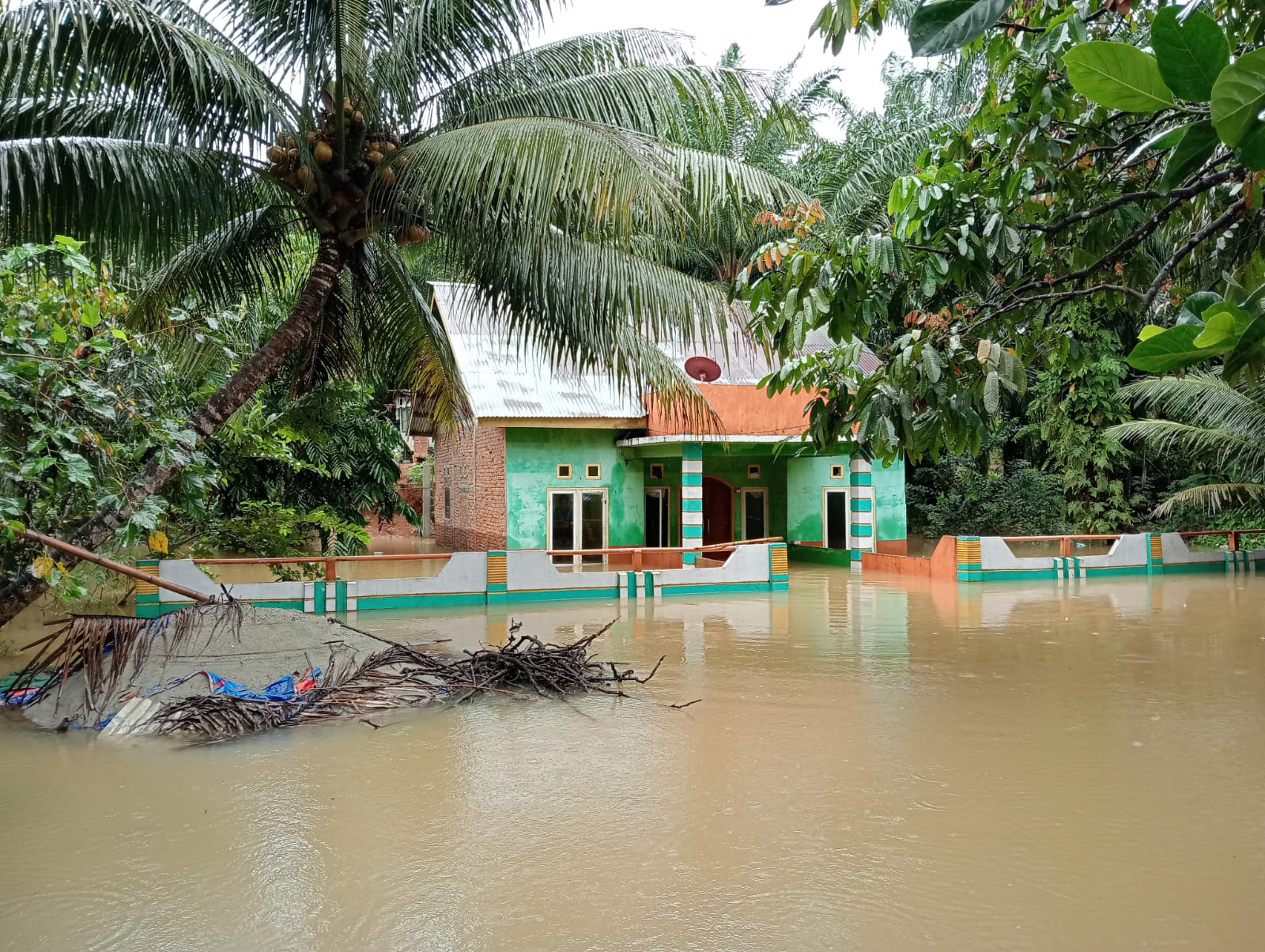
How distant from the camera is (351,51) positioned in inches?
337

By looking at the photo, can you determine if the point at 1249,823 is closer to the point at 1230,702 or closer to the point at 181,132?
the point at 1230,702

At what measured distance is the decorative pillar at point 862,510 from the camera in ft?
65.4

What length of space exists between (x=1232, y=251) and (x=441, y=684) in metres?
6.86

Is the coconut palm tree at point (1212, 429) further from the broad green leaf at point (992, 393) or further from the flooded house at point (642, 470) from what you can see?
the broad green leaf at point (992, 393)

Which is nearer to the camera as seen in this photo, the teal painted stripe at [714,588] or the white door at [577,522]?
the teal painted stripe at [714,588]

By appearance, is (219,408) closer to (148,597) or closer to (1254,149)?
(148,597)

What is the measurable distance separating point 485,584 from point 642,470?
6098 millimetres

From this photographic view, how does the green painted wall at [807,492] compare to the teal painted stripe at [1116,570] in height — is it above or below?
above

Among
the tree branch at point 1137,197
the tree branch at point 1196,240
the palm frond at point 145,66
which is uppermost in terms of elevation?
the palm frond at point 145,66

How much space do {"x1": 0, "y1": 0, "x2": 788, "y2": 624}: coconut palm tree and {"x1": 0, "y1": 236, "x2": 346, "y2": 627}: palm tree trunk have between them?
0.02 m

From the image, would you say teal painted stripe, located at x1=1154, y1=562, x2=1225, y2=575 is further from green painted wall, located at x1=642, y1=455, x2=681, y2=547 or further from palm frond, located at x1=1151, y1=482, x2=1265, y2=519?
green painted wall, located at x1=642, y1=455, x2=681, y2=547

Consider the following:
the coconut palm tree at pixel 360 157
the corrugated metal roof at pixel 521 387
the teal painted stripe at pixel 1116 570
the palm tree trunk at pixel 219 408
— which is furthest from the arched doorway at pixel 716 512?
the palm tree trunk at pixel 219 408

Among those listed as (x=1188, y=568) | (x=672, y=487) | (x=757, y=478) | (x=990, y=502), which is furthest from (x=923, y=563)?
(x=990, y=502)

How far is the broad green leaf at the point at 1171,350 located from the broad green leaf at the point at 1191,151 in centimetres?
28
